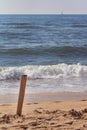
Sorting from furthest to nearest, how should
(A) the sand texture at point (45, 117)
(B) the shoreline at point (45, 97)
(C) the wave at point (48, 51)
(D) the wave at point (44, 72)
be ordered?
(C) the wave at point (48, 51) → (D) the wave at point (44, 72) → (B) the shoreline at point (45, 97) → (A) the sand texture at point (45, 117)

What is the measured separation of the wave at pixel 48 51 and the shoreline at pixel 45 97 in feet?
36.9

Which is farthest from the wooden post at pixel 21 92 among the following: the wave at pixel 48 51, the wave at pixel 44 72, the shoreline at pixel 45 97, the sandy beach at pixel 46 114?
the wave at pixel 48 51

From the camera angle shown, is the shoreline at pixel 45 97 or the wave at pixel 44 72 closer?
the shoreline at pixel 45 97

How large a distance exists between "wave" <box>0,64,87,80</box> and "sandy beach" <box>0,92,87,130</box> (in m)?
3.66

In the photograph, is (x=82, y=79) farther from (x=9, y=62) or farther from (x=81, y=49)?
(x=81, y=49)

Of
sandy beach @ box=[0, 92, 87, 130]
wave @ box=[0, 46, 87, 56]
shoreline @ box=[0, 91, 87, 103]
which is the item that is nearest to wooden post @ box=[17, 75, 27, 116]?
sandy beach @ box=[0, 92, 87, 130]

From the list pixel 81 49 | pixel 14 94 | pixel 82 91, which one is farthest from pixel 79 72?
pixel 81 49

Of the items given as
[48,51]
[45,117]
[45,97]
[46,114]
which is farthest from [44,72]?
[48,51]

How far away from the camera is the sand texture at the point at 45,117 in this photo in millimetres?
7070

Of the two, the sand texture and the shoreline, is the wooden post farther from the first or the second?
the shoreline

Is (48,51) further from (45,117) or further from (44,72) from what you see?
(45,117)

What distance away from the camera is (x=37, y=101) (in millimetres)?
9766

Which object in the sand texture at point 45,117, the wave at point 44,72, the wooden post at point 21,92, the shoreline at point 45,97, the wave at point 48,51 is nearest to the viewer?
the sand texture at point 45,117

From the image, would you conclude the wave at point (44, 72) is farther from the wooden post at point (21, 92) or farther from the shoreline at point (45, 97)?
Answer: the wooden post at point (21, 92)
